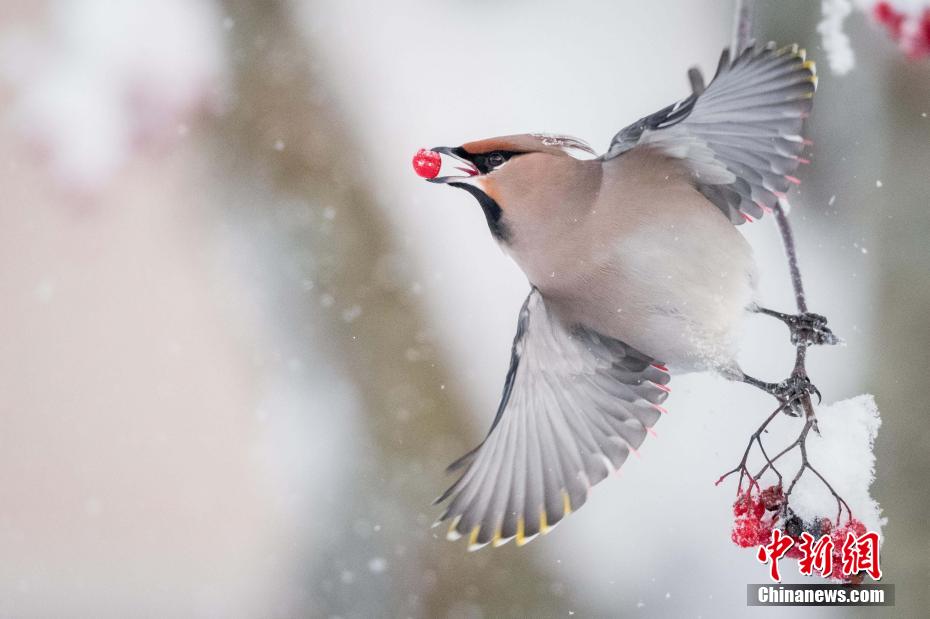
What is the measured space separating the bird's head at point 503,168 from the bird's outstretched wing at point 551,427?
0.14 metres

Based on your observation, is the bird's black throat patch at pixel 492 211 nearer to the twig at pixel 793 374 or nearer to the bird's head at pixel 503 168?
the bird's head at pixel 503 168

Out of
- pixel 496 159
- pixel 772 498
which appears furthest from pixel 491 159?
pixel 772 498

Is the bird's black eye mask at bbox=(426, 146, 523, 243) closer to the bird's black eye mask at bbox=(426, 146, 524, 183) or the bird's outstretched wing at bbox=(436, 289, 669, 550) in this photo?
the bird's black eye mask at bbox=(426, 146, 524, 183)

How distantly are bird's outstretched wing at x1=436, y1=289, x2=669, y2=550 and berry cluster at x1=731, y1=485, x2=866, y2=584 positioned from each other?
5.9 inches

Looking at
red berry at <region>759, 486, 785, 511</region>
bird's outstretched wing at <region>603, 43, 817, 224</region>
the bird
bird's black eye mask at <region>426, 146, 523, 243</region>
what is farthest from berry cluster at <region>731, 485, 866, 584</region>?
bird's black eye mask at <region>426, 146, 523, 243</region>

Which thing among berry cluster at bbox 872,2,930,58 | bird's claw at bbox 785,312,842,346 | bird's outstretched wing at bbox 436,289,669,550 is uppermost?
berry cluster at bbox 872,2,930,58

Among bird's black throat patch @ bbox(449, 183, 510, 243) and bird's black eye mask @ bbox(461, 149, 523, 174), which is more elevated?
bird's black eye mask @ bbox(461, 149, 523, 174)

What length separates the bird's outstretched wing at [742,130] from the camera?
0.81 m

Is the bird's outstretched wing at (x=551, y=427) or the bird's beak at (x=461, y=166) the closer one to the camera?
the bird's beak at (x=461, y=166)

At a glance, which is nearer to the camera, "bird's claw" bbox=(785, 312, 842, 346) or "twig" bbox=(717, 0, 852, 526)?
"twig" bbox=(717, 0, 852, 526)

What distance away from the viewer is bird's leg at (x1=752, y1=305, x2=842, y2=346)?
948mm

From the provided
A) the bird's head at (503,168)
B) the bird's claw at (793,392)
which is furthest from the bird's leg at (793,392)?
the bird's head at (503,168)

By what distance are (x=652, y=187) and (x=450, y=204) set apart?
0.71 m

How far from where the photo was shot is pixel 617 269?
0.98 metres
